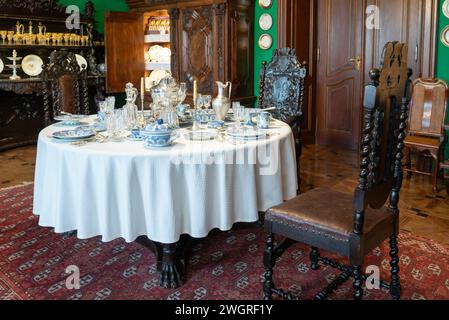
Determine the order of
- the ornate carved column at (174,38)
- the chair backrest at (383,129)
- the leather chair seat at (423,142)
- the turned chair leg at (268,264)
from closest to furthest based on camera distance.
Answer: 1. the chair backrest at (383,129)
2. the turned chair leg at (268,264)
3. the leather chair seat at (423,142)
4. the ornate carved column at (174,38)

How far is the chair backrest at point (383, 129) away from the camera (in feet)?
5.86

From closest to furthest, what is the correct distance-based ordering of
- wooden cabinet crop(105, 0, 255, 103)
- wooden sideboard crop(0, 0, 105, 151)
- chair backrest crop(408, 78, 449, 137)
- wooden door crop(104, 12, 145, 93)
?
1. chair backrest crop(408, 78, 449, 137)
2. wooden cabinet crop(105, 0, 255, 103)
3. wooden sideboard crop(0, 0, 105, 151)
4. wooden door crop(104, 12, 145, 93)

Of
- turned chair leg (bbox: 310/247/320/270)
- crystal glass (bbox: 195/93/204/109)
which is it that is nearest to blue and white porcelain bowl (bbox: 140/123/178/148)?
crystal glass (bbox: 195/93/204/109)

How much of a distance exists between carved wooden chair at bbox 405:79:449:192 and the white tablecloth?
7.12ft

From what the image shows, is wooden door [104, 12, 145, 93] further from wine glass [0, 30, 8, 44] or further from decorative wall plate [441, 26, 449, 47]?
decorative wall plate [441, 26, 449, 47]

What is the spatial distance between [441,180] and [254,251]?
97.0 inches

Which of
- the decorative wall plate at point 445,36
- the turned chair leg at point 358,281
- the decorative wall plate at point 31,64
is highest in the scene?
the decorative wall plate at point 445,36

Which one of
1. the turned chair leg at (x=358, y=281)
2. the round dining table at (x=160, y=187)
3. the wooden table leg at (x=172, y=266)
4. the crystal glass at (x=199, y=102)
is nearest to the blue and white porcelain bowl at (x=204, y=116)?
the crystal glass at (x=199, y=102)

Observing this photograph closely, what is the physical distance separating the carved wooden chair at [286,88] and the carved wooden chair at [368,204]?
1404mm

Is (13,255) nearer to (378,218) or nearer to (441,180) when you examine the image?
(378,218)

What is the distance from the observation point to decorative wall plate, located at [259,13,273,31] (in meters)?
5.75

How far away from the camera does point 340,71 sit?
5738mm

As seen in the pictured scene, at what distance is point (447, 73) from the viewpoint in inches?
180

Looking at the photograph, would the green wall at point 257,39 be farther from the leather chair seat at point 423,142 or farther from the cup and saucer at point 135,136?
the cup and saucer at point 135,136
